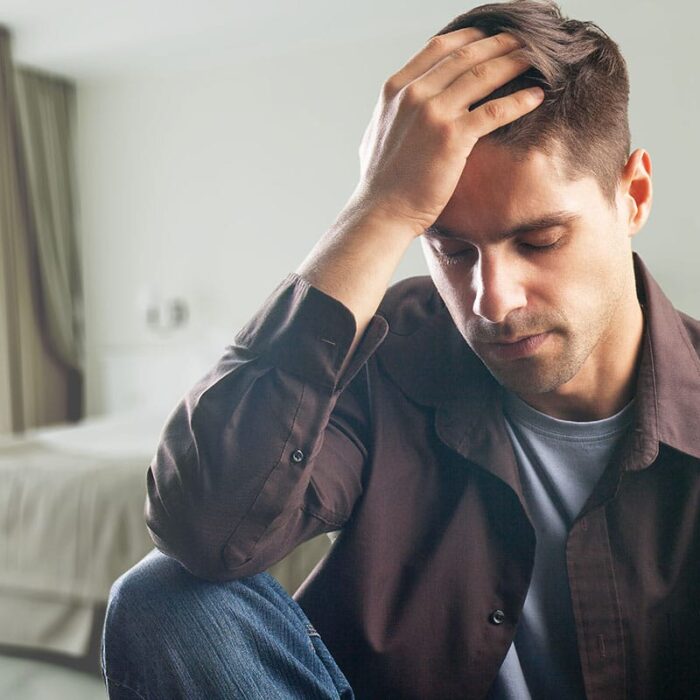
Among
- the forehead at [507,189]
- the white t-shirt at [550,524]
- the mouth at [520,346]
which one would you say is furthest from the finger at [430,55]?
the white t-shirt at [550,524]

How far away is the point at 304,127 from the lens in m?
4.09

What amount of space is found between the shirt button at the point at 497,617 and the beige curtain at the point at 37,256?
367 cm

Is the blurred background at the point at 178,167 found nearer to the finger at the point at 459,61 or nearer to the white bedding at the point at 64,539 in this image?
the white bedding at the point at 64,539

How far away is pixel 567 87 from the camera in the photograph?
3.22 feet

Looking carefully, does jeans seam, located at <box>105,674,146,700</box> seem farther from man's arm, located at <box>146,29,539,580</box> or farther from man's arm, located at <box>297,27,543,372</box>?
man's arm, located at <box>297,27,543,372</box>

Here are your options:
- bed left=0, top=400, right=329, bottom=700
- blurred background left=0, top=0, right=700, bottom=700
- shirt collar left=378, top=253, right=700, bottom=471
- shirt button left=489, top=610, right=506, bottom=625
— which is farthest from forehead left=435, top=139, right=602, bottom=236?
blurred background left=0, top=0, right=700, bottom=700

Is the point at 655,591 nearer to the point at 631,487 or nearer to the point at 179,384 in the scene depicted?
the point at 631,487

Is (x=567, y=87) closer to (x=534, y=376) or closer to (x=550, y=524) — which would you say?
(x=534, y=376)

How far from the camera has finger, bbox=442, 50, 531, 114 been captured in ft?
3.01

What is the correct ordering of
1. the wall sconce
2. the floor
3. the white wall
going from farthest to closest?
the wall sconce, the white wall, the floor

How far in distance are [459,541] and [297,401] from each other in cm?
30

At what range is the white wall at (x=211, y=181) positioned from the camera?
4023mm

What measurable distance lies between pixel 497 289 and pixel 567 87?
0.26 m

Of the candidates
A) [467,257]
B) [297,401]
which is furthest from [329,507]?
[467,257]
